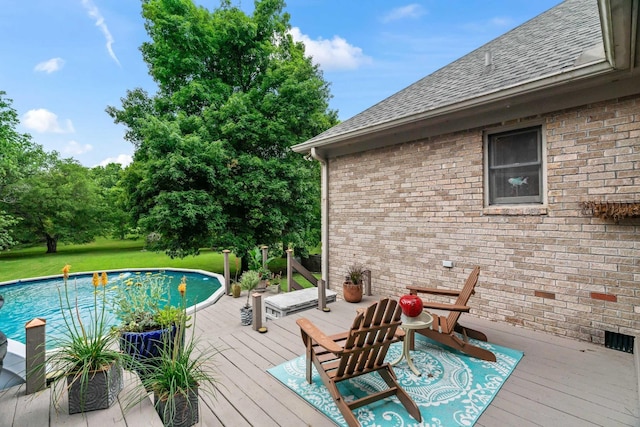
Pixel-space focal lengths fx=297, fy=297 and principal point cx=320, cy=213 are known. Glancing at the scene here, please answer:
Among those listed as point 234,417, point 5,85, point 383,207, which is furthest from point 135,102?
point 234,417

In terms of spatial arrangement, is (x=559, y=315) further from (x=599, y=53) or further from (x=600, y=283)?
(x=599, y=53)

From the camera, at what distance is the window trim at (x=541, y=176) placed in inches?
164

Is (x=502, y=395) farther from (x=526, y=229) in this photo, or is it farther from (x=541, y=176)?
(x=541, y=176)

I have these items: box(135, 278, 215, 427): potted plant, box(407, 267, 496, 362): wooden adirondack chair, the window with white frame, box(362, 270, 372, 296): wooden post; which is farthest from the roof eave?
box(135, 278, 215, 427): potted plant

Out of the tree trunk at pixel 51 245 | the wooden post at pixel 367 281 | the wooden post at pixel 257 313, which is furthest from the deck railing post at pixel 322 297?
the tree trunk at pixel 51 245

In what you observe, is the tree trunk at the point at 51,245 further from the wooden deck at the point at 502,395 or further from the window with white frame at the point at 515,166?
the window with white frame at the point at 515,166

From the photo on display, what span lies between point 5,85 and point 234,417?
1905 cm

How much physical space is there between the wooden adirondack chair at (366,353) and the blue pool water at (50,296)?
5.64 m

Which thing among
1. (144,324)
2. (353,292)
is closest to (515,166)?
(353,292)

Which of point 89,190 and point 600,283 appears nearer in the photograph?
point 600,283

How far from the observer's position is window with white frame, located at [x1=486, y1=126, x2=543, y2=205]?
4.29m

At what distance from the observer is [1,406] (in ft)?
7.99

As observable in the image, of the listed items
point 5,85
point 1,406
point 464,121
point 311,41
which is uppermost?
point 311,41

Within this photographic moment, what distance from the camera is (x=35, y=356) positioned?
2.57 m
